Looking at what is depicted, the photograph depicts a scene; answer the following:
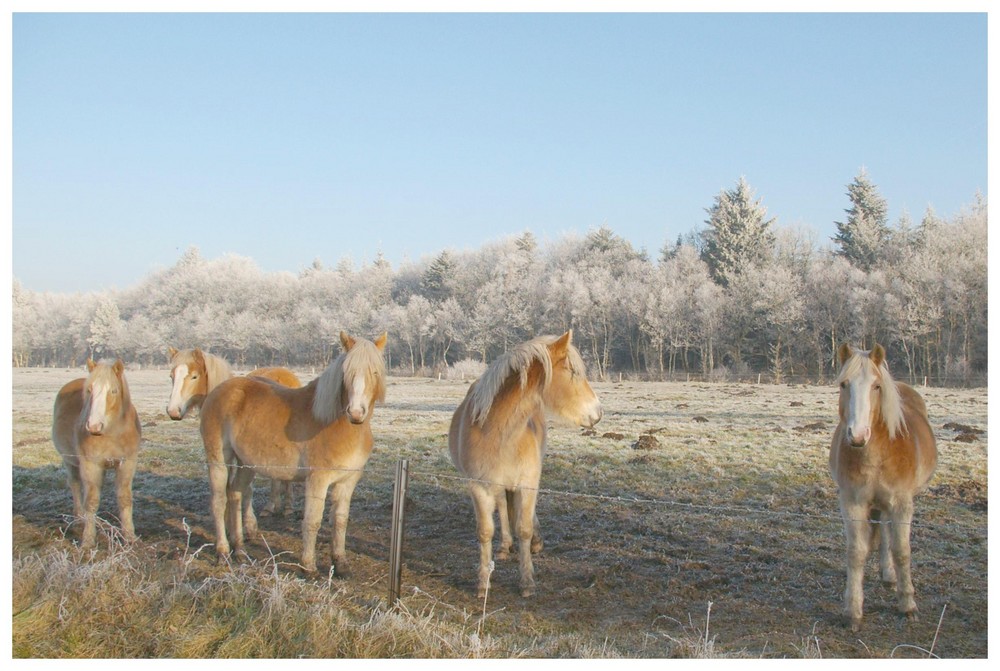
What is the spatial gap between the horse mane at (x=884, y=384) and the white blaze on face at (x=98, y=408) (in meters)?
5.66

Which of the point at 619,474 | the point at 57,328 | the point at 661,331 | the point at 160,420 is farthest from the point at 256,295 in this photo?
the point at 619,474

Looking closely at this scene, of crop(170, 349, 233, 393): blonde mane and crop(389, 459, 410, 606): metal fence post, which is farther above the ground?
crop(170, 349, 233, 393): blonde mane

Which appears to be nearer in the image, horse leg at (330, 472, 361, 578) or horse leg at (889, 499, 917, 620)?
horse leg at (889, 499, 917, 620)

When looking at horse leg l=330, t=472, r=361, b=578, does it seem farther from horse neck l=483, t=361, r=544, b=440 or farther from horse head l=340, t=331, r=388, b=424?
horse neck l=483, t=361, r=544, b=440

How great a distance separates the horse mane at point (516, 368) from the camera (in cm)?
499

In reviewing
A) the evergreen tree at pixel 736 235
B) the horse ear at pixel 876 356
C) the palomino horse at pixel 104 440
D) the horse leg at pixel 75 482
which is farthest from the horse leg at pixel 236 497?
the evergreen tree at pixel 736 235

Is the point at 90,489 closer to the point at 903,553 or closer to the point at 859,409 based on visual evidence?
the point at 859,409

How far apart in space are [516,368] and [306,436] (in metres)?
1.81

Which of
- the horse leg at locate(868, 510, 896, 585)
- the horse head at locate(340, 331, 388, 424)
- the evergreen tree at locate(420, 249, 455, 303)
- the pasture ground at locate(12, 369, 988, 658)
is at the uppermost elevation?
the evergreen tree at locate(420, 249, 455, 303)

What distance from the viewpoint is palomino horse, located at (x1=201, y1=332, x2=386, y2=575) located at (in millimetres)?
5352

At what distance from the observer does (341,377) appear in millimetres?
5414

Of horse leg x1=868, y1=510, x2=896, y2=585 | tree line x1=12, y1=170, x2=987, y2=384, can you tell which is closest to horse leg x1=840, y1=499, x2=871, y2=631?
horse leg x1=868, y1=510, x2=896, y2=585

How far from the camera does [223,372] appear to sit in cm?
718

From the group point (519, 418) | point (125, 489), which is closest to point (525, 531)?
point (519, 418)
